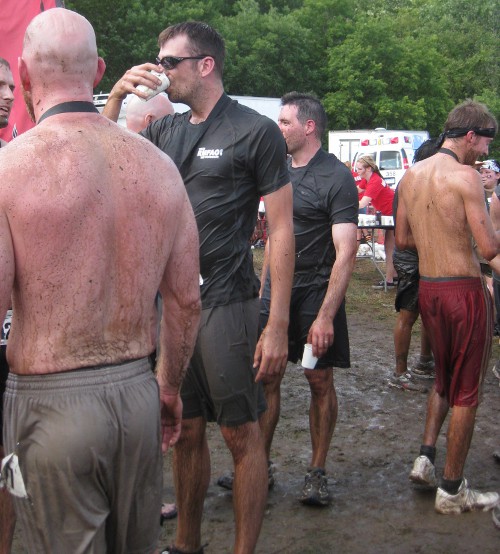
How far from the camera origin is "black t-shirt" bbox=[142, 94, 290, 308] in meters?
3.33

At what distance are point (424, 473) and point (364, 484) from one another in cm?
37

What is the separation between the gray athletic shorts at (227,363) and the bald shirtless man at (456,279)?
1.48 m

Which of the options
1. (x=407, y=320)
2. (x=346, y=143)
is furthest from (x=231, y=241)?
(x=346, y=143)

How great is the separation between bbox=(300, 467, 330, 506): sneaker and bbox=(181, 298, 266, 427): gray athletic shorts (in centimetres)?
114

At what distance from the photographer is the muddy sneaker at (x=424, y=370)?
704 centimetres

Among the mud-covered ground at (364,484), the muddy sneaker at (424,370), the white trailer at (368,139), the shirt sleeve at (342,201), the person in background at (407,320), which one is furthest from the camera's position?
the white trailer at (368,139)

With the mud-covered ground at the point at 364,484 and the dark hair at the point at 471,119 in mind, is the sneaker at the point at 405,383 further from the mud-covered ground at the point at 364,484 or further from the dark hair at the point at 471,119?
the dark hair at the point at 471,119

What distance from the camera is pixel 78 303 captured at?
212cm

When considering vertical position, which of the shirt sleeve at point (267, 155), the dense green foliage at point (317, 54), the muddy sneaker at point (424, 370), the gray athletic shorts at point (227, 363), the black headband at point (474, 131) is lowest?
the muddy sneaker at point (424, 370)

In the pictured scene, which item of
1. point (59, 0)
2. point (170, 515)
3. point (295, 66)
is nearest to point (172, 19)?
point (295, 66)

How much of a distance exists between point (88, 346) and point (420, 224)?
2.80m

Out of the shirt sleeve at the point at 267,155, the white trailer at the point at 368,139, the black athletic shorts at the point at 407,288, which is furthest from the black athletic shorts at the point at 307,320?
the white trailer at the point at 368,139

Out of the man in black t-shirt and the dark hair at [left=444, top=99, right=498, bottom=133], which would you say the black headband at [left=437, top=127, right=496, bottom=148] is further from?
the man in black t-shirt

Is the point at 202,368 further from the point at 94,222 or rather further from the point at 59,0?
the point at 59,0
